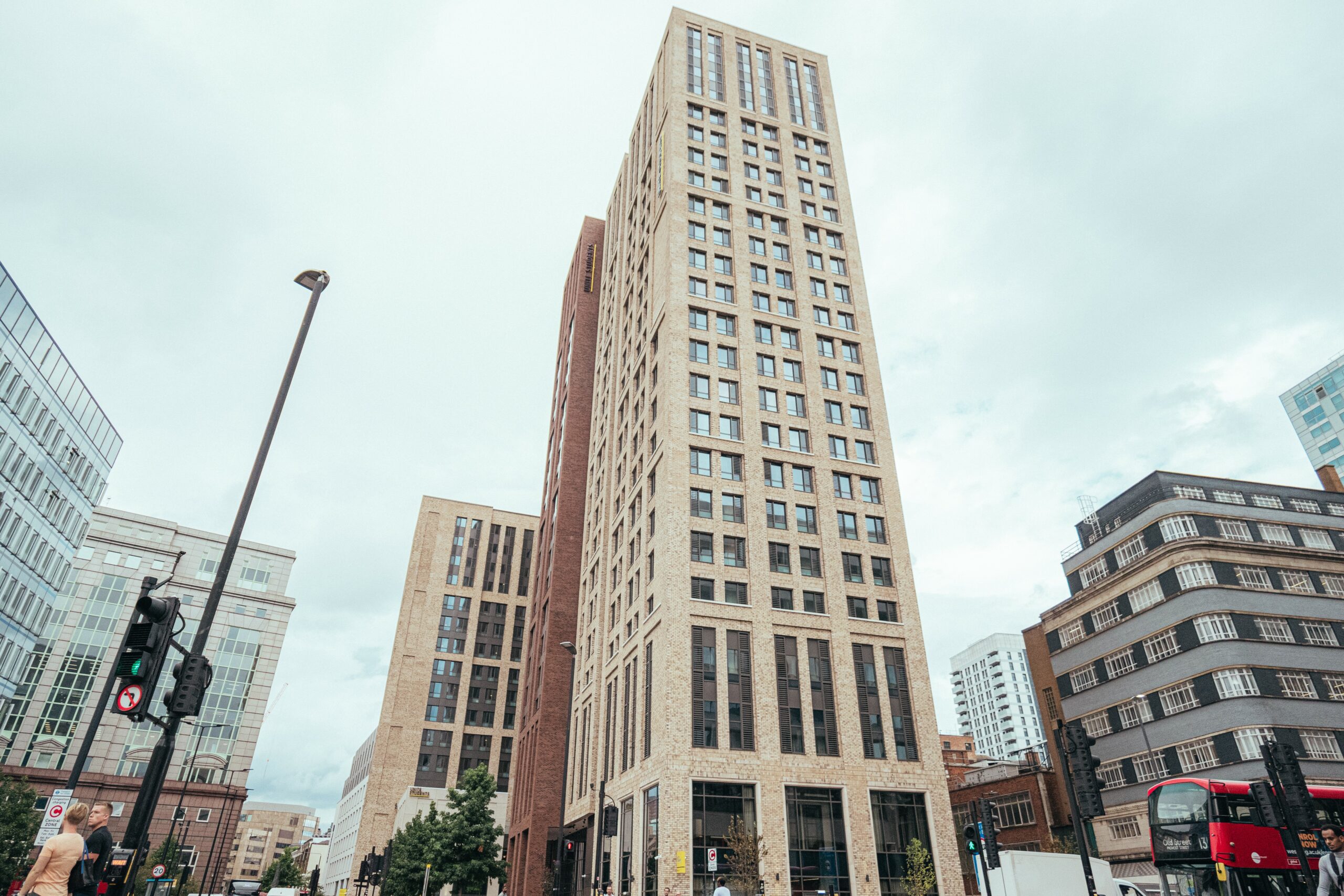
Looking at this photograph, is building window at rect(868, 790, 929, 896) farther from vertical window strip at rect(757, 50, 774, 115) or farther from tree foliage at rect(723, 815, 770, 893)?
vertical window strip at rect(757, 50, 774, 115)

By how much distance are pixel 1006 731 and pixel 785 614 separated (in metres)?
170

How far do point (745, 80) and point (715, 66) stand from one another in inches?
123

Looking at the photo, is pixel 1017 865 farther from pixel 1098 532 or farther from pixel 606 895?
pixel 1098 532

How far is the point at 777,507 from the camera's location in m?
52.2

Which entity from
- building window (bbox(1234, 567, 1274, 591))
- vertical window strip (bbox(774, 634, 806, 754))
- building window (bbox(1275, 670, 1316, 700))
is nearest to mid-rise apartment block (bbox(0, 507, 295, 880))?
vertical window strip (bbox(774, 634, 806, 754))

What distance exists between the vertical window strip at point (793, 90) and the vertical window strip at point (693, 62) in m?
8.69

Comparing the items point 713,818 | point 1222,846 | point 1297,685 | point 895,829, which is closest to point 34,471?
point 713,818

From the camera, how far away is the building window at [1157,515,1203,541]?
5562cm

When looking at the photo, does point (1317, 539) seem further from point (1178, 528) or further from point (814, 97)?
point (814, 97)

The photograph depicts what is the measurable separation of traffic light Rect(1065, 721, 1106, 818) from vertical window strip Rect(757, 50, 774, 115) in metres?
62.9

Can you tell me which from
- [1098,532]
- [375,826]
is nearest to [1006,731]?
[1098,532]

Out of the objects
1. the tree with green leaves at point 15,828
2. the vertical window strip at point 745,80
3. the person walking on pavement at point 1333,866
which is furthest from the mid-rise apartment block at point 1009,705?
the person walking on pavement at point 1333,866

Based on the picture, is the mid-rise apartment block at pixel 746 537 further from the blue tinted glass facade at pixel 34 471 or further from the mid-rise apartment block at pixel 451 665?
the blue tinted glass facade at pixel 34 471

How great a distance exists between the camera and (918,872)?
4156cm
